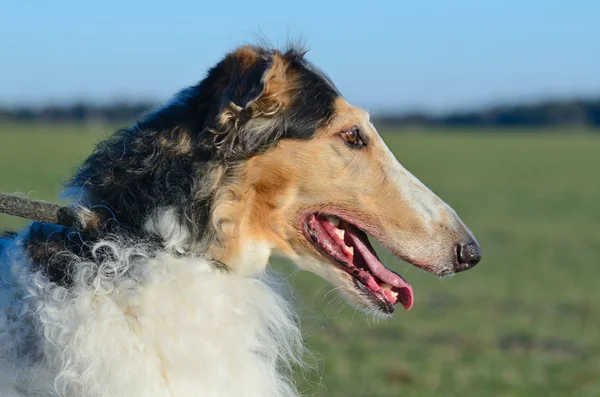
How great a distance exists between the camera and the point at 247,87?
12.8 feet

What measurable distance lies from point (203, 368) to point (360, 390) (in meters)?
5.47

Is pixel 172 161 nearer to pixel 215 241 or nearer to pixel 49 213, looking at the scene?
pixel 215 241

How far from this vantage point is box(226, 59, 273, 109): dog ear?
12.7 feet

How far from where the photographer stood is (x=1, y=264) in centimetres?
386

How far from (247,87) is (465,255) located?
1.37 metres

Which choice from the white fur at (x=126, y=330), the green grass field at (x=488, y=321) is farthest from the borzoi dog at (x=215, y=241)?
the green grass field at (x=488, y=321)

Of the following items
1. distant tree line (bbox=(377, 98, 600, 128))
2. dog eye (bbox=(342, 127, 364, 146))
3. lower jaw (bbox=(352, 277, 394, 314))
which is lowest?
distant tree line (bbox=(377, 98, 600, 128))

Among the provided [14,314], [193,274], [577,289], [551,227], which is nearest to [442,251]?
[193,274]

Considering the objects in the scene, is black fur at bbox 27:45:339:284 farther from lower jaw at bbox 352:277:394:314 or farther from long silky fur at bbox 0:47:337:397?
lower jaw at bbox 352:277:394:314

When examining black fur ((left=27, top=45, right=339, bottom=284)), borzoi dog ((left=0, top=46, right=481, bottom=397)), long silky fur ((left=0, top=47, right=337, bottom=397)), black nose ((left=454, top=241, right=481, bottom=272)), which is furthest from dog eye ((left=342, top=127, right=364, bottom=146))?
black nose ((left=454, top=241, right=481, bottom=272))

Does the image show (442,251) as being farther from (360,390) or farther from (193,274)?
(360,390)

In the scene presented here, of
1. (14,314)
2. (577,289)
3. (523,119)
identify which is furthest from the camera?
(523,119)

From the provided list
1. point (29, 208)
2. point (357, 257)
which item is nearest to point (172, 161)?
point (29, 208)

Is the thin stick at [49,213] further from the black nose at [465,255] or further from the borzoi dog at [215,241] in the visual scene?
the black nose at [465,255]
